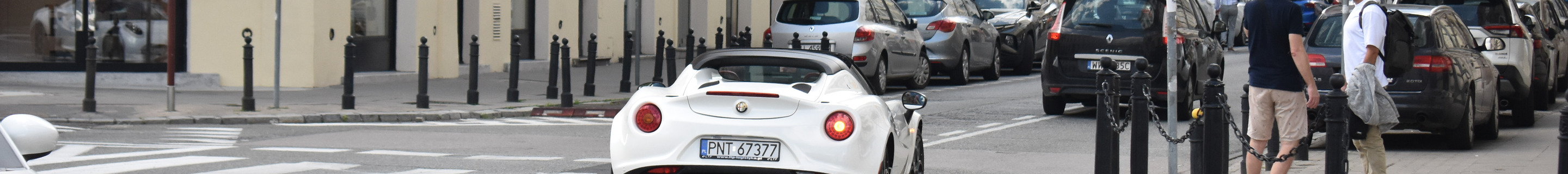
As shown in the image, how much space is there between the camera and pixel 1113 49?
13531 mm

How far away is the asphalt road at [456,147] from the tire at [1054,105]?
9cm

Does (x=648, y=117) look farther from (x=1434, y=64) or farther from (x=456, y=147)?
(x=1434, y=64)

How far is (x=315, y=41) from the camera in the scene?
1794cm

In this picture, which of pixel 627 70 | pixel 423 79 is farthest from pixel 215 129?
pixel 627 70

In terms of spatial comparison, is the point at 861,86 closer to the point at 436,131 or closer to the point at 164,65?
the point at 436,131

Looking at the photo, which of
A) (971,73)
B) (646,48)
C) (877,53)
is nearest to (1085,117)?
(877,53)

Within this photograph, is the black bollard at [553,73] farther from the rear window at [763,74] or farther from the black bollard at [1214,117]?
the black bollard at [1214,117]

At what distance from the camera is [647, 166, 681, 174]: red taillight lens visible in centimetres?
724

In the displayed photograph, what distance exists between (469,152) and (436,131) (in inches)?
78.5


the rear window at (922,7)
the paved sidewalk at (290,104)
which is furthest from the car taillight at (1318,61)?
the rear window at (922,7)

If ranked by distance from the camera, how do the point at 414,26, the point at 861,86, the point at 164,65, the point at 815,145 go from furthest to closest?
the point at 414,26 < the point at 164,65 < the point at 861,86 < the point at 815,145

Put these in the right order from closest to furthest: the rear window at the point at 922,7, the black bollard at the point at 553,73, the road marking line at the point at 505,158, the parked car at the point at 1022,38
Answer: the road marking line at the point at 505,158 < the black bollard at the point at 553,73 < the rear window at the point at 922,7 < the parked car at the point at 1022,38

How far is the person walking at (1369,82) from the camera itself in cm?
752

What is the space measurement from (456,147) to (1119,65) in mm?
5118
